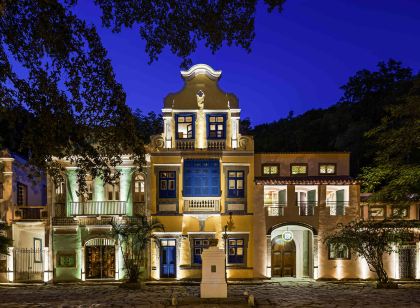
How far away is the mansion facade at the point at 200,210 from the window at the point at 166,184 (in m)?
0.05

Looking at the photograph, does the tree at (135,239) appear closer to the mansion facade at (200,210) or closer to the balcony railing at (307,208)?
the mansion facade at (200,210)

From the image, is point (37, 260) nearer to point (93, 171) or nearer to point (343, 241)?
point (343, 241)

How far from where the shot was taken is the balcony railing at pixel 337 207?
1173 inches

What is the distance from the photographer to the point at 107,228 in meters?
29.3

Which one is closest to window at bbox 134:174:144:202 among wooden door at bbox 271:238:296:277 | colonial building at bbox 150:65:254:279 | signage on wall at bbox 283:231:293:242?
colonial building at bbox 150:65:254:279

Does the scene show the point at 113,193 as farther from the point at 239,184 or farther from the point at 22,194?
the point at 239,184

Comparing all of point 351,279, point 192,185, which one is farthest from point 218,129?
point 351,279

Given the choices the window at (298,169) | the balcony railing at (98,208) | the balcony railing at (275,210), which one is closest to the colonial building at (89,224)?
the balcony railing at (98,208)

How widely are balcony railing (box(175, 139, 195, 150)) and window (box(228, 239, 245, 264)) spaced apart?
538cm

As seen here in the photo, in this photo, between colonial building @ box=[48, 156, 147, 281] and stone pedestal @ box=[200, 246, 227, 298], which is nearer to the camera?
stone pedestal @ box=[200, 246, 227, 298]

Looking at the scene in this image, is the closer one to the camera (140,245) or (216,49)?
(216,49)

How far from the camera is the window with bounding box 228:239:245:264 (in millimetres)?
29344

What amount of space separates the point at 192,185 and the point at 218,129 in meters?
3.32

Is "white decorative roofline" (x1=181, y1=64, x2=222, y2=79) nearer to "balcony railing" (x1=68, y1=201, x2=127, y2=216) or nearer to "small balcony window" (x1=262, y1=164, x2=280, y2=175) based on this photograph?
"small balcony window" (x1=262, y1=164, x2=280, y2=175)
